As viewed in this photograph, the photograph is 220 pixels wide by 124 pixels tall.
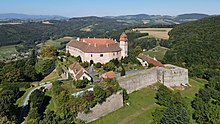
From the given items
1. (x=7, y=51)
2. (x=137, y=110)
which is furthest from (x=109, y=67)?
(x=7, y=51)

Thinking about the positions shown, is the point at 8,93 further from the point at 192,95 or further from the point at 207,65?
the point at 207,65

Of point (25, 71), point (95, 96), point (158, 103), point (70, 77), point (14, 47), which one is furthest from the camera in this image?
point (14, 47)

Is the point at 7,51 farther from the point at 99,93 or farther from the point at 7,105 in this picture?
the point at 99,93

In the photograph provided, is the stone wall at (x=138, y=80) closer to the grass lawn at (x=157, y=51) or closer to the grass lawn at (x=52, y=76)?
the grass lawn at (x=52, y=76)

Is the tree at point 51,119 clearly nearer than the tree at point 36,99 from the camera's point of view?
Yes

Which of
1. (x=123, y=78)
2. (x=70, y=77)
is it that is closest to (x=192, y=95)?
(x=123, y=78)

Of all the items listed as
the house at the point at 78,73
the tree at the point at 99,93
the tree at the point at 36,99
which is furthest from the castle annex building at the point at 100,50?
the tree at the point at 36,99
